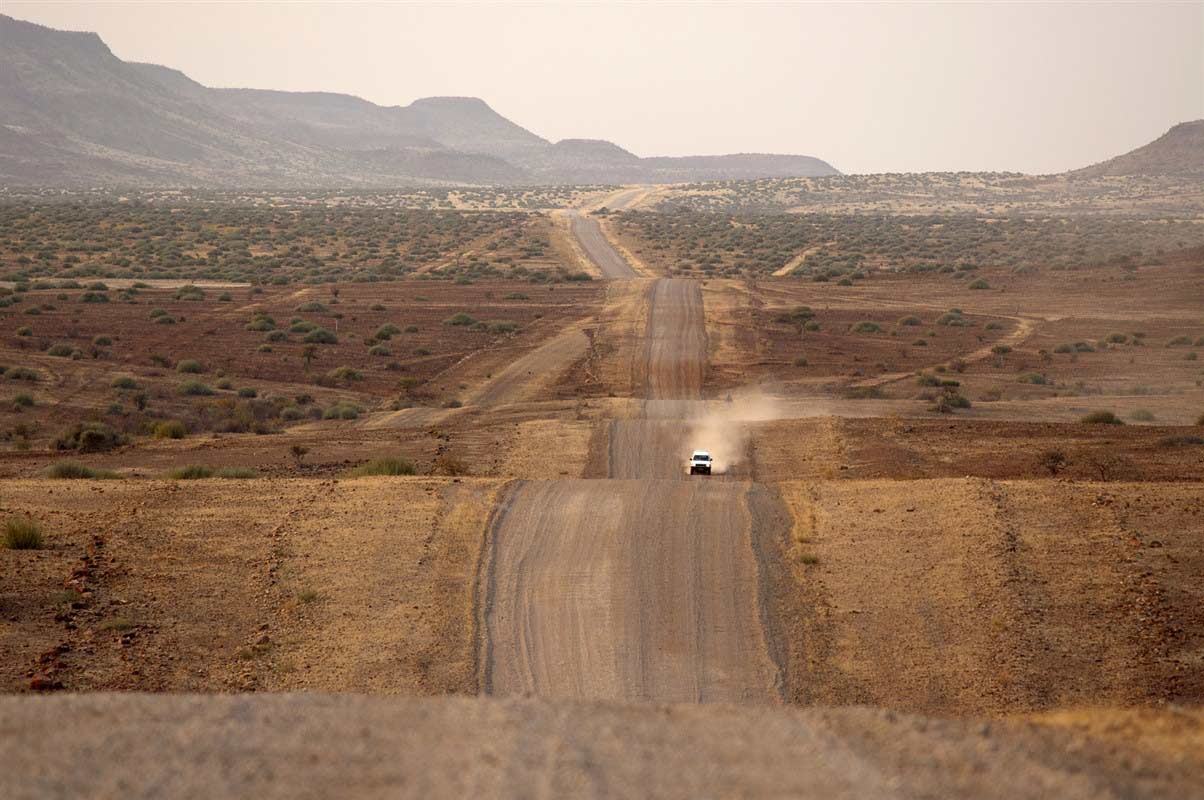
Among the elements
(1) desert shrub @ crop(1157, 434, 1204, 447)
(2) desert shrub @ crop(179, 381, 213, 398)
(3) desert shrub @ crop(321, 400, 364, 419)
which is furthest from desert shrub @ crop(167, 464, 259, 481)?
(1) desert shrub @ crop(1157, 434, 1204, 447)

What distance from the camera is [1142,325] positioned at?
2552 inches

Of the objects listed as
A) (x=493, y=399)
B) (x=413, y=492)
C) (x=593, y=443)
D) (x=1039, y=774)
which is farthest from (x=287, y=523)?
(x=493, y=399)

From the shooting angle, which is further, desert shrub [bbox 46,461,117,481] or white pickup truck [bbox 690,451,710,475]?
white pickup truck [bbox 690,451,710,475]

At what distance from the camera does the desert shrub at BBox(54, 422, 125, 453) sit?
33219 mm

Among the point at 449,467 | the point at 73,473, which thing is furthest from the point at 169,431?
the point at 449,467

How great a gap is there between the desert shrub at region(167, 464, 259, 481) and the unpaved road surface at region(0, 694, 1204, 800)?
19.9 meters

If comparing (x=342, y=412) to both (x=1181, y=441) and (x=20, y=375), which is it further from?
(x=1181, y=441)

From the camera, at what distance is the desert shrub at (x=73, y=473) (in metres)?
28.1

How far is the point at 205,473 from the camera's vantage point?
28891 mm

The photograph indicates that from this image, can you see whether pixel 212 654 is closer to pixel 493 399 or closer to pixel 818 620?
pixel 818 620

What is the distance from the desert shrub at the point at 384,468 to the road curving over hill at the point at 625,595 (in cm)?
492

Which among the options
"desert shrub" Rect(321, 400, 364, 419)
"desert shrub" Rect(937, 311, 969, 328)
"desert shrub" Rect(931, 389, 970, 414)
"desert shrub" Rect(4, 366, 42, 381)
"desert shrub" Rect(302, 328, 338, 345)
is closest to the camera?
"desert shrub" Rect(931, 389, 970, 414)

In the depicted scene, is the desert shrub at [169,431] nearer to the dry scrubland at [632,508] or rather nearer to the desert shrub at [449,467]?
the dry scrubland at [632,508]

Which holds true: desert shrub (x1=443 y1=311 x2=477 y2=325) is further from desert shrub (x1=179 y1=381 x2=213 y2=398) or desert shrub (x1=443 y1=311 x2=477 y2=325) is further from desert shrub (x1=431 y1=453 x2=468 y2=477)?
desert shrub (x1=431 y1=453 x2=468 y2=477)
